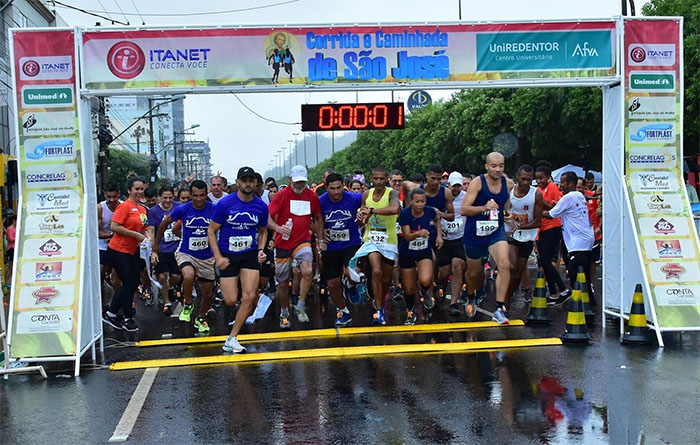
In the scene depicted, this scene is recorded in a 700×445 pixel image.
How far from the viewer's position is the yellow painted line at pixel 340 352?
27.0 ft

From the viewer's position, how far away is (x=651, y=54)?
368 inches

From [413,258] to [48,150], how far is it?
15.1 feet

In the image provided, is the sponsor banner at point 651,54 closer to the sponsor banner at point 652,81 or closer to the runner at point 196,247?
the sponsor banner at point 652,81

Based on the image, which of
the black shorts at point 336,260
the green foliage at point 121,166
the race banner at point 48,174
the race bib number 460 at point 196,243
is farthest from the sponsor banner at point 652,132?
the green foliage at point 121,166

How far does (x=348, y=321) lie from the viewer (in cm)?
1024

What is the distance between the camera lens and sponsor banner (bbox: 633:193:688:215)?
9.16m

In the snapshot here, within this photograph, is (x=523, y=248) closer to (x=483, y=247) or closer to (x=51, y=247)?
(x=483, y=247)

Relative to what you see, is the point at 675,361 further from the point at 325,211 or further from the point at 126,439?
the point at 126,439

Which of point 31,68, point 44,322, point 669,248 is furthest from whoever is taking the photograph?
point 669,248

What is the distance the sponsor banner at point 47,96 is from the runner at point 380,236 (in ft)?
12.3

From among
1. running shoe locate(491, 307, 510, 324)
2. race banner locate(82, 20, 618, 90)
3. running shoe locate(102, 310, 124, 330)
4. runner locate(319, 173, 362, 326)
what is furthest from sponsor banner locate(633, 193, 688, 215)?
running shoe locate(102, 310, 124, 330)

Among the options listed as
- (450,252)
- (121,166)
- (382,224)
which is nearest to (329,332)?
(382,224)

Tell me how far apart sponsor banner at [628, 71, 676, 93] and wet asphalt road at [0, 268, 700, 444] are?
2.91 metres

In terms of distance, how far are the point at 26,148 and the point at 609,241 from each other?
7006mm
